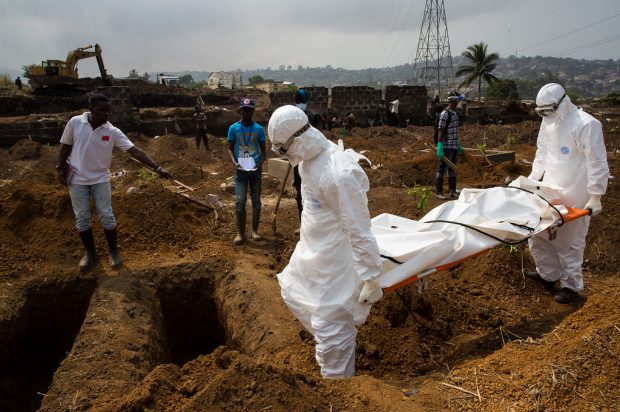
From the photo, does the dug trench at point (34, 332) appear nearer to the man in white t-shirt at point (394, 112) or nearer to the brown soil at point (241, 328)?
the brown soil at point (241, 328)

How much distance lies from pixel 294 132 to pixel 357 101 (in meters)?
16.2

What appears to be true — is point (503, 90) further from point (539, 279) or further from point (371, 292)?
point (371, 292)

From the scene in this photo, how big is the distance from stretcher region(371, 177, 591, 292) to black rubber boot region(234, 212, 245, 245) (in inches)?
93.7

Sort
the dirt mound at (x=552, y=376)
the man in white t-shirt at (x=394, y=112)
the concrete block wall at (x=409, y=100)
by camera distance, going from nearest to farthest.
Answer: the dirt mound at (x=552, y=376) < the man in white t-shirt at (x=394, y=112) < the concrete block wall at (x=409, y=100)

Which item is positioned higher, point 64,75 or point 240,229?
point 64,75

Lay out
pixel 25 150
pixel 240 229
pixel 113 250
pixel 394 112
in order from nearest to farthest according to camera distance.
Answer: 1. pixel 113 250
2. pixel 240 229
3. pixel 25 150
4. pixel 394 112

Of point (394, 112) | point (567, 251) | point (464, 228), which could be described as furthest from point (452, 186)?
point (394, 112)

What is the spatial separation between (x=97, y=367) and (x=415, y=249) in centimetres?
244

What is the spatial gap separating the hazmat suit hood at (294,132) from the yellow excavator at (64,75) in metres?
22.5

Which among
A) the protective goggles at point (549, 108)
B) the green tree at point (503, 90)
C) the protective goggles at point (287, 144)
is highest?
the green tree at point (503, 90)

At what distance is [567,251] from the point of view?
4.11 m

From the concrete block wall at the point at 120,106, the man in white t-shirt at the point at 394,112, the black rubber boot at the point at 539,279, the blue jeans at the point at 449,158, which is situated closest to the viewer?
the black rubber boot at the point at 539,279

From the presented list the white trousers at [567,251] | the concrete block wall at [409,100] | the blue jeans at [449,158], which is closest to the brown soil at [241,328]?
the white trousers at [567,251]

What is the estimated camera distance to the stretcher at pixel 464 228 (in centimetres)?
293
